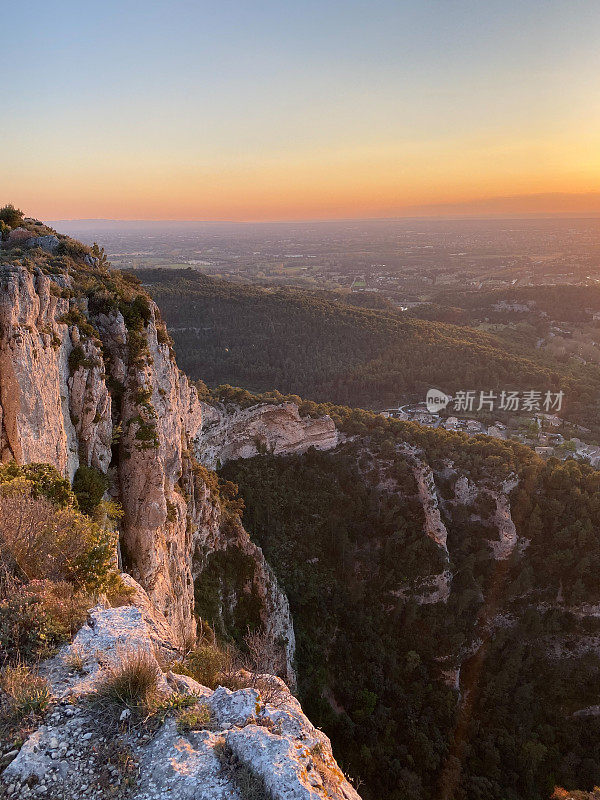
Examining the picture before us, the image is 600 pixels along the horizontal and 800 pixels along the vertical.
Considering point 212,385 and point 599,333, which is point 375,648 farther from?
point 599,333

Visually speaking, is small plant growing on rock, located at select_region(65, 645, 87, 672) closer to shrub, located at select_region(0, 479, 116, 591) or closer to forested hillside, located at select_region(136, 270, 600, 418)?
shrub, located at select_region(0, 479, 116, 591)

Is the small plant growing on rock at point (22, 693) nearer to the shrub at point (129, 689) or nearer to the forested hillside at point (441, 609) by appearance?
the shrub at point (129, 689)

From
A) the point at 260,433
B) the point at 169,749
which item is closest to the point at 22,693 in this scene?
the point at 169,749

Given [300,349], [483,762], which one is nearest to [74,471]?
[483,762]

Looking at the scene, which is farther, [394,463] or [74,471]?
[394,463]

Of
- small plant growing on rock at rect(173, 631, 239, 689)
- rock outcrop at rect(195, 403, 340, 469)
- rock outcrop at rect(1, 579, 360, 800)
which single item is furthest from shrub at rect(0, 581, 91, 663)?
rock outcrop at rect(195, 403, 340, 469)

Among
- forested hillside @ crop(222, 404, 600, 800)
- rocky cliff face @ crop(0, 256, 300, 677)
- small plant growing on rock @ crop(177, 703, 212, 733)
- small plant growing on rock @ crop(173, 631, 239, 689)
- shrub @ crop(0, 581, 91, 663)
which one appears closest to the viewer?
small plant growing on rock @ crop(177, 703, 212, 733)
